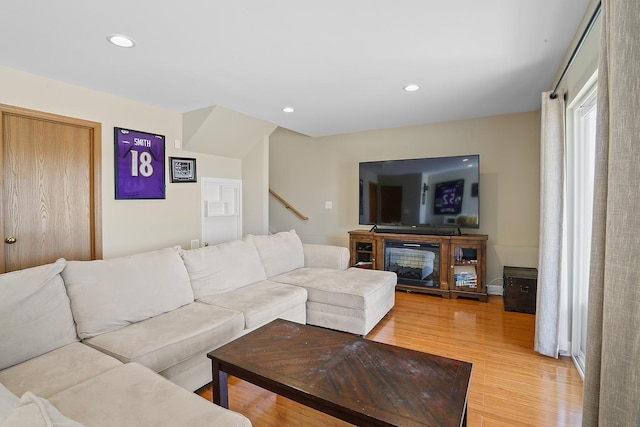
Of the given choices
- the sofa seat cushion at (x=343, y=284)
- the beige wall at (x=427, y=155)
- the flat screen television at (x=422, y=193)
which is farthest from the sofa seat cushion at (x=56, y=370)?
the beige wall at (x=427, y=155)

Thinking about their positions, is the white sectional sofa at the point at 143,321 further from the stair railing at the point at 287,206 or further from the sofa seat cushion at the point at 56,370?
the stair railing at the point at 287,206

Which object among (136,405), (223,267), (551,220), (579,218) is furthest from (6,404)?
(579,218)

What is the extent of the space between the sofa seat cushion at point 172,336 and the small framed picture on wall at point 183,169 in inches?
85.6

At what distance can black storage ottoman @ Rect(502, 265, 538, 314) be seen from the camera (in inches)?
132

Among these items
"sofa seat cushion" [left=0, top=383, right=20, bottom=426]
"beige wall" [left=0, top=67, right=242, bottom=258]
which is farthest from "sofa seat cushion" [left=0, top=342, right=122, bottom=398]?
"beige wall" [left=0, top=67, right=242, bottom=258]

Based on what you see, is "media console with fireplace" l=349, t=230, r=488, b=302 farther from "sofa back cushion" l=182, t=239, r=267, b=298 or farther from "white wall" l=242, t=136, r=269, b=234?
"sofa back cushion" l=182, t=239, r=267, b=298

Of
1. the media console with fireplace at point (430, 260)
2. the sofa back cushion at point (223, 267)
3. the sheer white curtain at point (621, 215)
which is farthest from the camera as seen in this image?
the media console with fireplace at point (430, 260)

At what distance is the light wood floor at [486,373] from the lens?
1.74 metres

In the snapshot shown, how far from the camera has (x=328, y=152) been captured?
207 inches

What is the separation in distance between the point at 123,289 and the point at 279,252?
1591 mm

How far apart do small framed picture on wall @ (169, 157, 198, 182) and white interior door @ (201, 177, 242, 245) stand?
189 mm

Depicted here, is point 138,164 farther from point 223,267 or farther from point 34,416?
point 34,416

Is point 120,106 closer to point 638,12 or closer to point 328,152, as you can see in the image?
point 328,152

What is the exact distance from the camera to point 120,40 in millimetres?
2100
